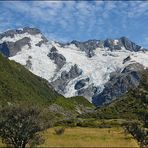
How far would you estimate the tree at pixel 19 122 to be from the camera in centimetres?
4962

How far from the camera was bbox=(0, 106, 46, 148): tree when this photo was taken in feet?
163

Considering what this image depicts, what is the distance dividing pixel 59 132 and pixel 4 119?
4017 centimetres

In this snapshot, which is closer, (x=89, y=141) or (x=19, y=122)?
(x=19, y=122)

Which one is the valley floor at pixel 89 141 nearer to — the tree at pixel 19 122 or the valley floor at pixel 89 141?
the valley floor at pixel 89 141

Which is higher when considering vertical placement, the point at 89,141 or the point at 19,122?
the point at 19,122

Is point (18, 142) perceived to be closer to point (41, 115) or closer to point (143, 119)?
point (41, 115)

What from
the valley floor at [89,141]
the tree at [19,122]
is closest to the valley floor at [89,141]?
the valley floor at [89,141]

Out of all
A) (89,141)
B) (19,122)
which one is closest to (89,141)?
(89,141)

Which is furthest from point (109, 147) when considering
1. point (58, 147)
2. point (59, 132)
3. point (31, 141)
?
point (59, 132)

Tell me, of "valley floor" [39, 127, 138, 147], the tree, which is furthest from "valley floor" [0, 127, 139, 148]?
the tree

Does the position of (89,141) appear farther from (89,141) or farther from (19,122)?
(19,122)

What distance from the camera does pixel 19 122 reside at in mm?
49469

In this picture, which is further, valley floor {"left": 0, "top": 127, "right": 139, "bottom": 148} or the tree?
valley floor {"left": 0, "top": 127, "right": 139, "bottom": 148}

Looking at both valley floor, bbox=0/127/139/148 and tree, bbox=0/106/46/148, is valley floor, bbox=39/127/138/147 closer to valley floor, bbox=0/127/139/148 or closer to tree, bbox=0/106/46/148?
valley floor, bbox=0/127/139/148
